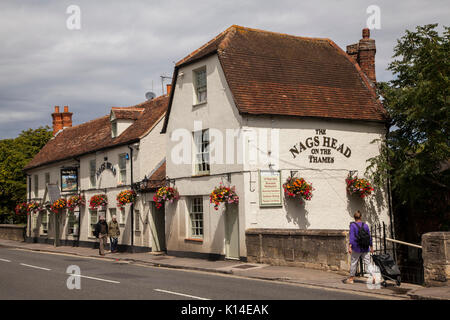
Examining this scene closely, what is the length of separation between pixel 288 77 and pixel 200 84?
371 cm

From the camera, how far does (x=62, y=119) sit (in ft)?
147

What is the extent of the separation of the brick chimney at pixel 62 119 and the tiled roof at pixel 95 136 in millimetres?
2314

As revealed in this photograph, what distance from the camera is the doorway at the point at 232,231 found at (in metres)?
19.5

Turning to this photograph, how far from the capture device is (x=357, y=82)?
2317 cm

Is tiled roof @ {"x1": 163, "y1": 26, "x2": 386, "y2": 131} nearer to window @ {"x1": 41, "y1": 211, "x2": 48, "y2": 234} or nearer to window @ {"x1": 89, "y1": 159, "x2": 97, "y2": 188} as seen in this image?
window @ {"x1": 89, "y1": 159, "x2": 97, "y2": 188}

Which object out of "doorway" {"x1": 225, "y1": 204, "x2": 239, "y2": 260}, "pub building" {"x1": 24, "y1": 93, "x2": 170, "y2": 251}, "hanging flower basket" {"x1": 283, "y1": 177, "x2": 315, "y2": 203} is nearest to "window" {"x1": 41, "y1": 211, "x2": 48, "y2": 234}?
"pub building" {"x1": 24, "y1": 93, "x2": 170, "y2": 251}

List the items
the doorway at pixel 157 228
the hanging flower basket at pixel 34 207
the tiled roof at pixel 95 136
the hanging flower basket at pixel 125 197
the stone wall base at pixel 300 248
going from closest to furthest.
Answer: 1. the stone wall base at pixel 300 248
2. the doorway at pixel 157 228
3. the hanging flower basket at pixel 125 197
4. the tiled roof at pixel 95 136
5. the hanging flower basket at pixel 34 207

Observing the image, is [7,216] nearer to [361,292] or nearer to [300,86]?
[300,86]

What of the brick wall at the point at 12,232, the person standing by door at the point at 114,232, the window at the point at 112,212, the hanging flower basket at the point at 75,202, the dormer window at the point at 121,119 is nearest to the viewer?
the person standing by door at the point at 114,232

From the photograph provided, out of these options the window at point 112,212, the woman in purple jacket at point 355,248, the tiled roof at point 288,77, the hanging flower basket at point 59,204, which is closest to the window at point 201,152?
the tiled roof at point 288,77

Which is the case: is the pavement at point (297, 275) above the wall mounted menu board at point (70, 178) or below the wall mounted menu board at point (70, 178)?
below

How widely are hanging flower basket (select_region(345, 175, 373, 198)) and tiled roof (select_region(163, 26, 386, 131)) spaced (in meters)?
2.59

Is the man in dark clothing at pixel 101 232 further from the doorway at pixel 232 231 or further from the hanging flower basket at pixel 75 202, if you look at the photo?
the doorway at pixel 232 231
